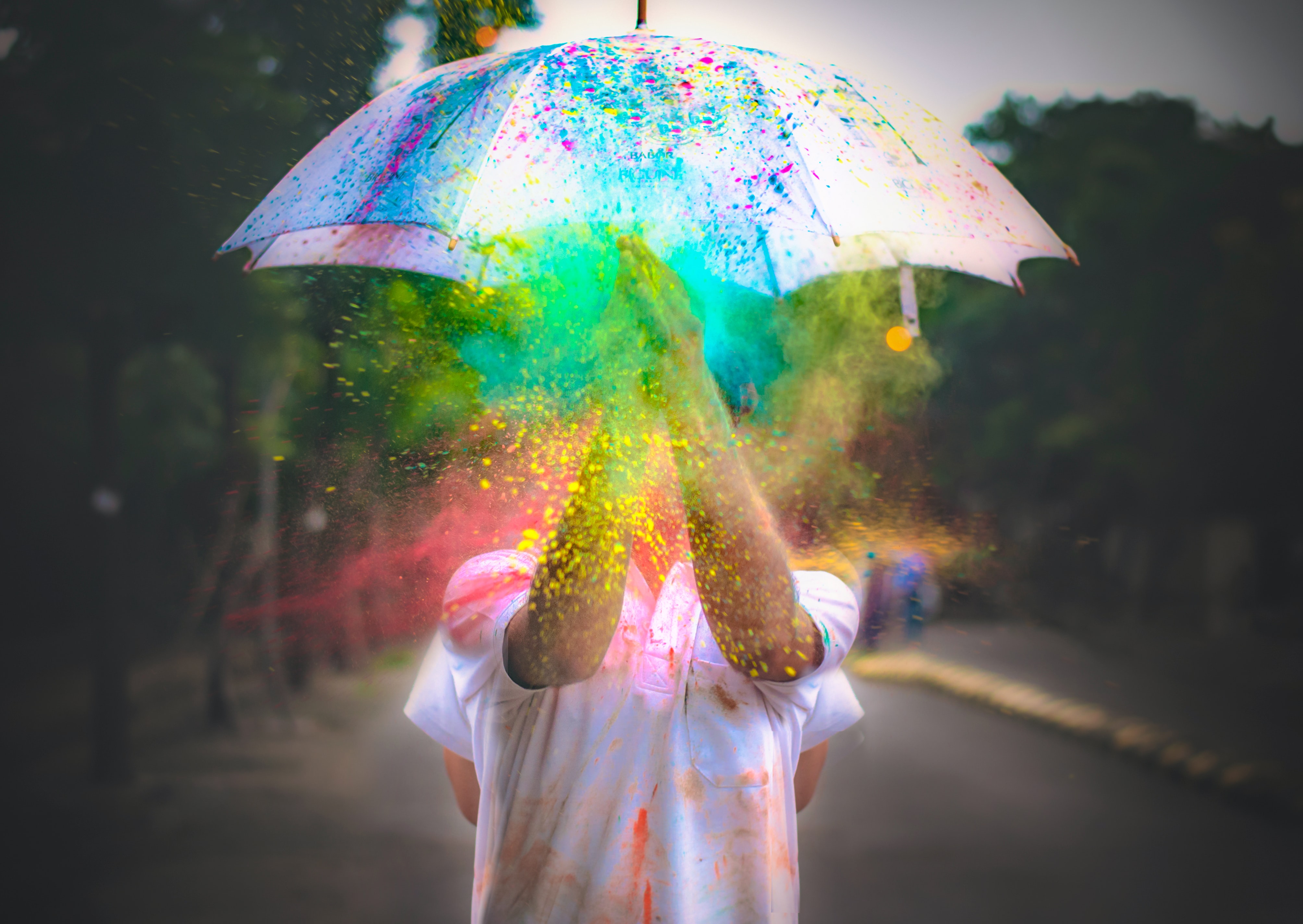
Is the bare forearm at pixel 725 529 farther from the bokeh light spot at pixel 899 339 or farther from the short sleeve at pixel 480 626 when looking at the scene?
the bokeh light spot at pixel 899 339

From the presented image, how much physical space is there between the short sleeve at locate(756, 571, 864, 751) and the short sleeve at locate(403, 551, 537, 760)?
31 centimetres

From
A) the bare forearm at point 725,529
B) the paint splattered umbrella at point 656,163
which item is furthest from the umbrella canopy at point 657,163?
the bare forearm at point 725,529

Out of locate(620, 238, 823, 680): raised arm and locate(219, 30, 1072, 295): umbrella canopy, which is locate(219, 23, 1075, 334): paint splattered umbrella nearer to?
locate(219, 30, 1072, 295): umbrella canopy

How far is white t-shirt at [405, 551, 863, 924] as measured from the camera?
32.7 inches

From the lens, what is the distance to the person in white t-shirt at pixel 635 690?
0.73 meters

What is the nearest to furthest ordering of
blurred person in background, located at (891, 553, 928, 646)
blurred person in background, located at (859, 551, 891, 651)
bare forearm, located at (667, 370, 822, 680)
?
bare forearm, located at (667, 370, 822, 680) < blurred person in background, located at (859, 551, 891, 651) < blurred person in background, located at (891, 553, 928, 646)

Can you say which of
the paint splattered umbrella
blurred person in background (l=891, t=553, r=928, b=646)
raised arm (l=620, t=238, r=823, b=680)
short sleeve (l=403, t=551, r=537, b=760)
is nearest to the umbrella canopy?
the paint splattered umbrella

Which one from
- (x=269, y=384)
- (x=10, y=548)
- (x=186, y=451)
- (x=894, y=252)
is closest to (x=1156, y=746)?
(x=894, y=252)

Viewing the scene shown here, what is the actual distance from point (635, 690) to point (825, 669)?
23cm

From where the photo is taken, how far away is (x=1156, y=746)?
21.9 feet

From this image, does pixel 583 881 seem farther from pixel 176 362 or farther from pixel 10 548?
pixel 10 548

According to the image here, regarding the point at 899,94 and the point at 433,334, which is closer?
the point at 899,94

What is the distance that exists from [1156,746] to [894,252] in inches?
307

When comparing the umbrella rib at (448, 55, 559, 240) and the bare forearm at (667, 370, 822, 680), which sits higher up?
Answer: the umbrella rib at (448, 55, 559, 240)
